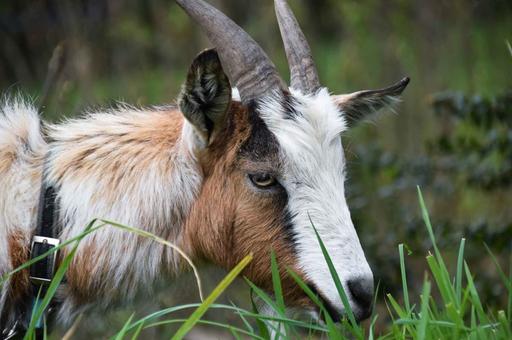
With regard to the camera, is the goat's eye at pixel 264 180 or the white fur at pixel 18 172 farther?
the white fur at pixel 18 172

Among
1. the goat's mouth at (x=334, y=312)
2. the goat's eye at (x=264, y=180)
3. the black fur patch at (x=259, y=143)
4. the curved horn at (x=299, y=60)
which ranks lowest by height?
the goat's mouth at (x=334, y=312)

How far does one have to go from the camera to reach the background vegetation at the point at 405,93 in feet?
21.2

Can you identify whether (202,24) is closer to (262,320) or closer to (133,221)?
(133,221)

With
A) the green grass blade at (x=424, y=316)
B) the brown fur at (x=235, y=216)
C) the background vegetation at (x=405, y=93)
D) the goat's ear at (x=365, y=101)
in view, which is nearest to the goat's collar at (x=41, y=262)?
the background vegetation at (x=405, y=93)

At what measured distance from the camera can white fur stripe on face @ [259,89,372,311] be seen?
4020 millimetres

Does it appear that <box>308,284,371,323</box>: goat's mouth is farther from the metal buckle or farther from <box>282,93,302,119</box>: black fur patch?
the metal buckle

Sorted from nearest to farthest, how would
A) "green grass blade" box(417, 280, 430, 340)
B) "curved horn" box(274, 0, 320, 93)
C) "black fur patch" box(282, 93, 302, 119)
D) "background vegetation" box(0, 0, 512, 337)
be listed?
"green grass blade" box(417, 280, 430, 340) < "black fur patch" box(282, 93, 302, 119) < "curved horn" box(274, 0, 320, 93) < "background vegetation" box(0, 0, 512, 337)

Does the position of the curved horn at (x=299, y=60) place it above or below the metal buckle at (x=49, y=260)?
above

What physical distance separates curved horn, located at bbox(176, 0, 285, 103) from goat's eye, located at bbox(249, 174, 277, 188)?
0.40 metres

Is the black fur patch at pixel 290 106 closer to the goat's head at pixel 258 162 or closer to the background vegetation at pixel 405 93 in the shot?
the goat's head at pixel 258 162

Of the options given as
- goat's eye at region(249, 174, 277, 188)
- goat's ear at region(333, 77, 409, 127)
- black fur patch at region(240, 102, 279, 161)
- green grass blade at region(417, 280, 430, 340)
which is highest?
goat's ear at region(333, 77, 409, 127)

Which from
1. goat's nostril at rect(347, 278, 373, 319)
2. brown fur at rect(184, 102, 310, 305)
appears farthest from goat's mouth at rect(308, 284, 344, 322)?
brown fur at rect(184, 102, 310, 305)

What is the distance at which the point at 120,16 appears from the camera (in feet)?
43.2

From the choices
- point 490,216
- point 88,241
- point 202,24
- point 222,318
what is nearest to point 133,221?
point 88,241
